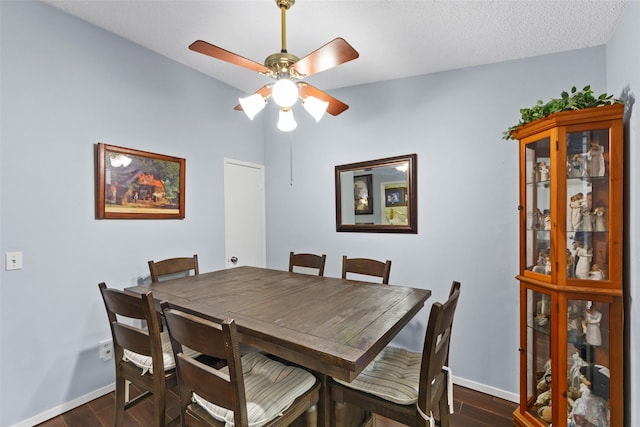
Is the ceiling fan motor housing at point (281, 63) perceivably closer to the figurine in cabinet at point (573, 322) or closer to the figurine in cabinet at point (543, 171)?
the figurine in cabinet at point (543, 171)

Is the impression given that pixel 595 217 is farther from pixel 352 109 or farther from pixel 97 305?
pixel 97 305

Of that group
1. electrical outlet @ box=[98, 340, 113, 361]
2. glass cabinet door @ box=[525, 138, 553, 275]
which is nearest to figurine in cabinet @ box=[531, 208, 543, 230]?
glass cabinet door @ box=[525, 138, 553, 275]

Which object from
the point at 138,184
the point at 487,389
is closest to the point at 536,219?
the point at 487,389

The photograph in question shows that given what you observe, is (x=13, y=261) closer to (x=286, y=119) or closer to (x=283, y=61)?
(x=286, y=119)

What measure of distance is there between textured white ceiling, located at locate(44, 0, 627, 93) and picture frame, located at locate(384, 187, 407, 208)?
3.60 feet

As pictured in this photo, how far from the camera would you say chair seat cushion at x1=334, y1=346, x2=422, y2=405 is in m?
1.28

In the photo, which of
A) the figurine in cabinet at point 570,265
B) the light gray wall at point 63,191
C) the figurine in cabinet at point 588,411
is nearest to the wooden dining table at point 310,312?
the light gray wall at point 63,191

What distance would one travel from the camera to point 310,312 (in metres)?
1.51

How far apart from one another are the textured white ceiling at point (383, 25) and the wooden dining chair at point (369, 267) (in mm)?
1680

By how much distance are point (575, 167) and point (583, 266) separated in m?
0.57

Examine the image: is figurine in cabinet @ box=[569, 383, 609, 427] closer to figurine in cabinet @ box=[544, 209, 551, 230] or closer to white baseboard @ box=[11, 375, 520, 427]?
white baseboard @ box=[11, 375, 520, 427]

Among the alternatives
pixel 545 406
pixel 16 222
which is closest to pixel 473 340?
pixel 545 406

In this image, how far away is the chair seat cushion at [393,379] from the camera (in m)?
1.28

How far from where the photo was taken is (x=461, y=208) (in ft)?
8.38
